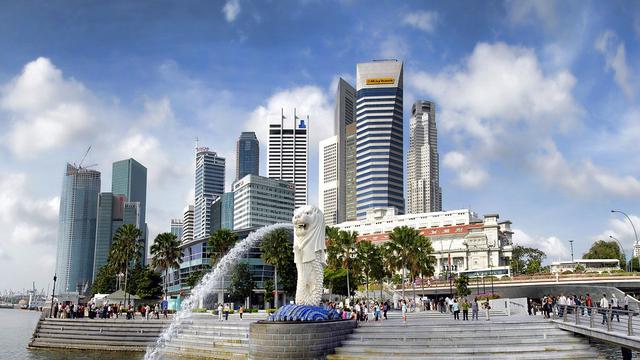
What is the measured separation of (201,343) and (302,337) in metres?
11.6

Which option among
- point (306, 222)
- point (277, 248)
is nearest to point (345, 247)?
point (277, 248)

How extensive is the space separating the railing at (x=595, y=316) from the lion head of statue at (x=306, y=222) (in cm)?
1457

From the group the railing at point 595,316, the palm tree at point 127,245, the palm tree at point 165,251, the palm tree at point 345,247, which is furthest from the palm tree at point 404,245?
the railing at point 595,316

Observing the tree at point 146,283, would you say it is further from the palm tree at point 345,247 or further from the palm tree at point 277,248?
the palm tree at point 345,247

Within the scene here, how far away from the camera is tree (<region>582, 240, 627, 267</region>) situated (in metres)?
141

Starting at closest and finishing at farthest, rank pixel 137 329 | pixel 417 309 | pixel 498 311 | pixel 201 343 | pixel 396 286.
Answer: pixel 201 343 < pixel 137 329 < pixel 498 311 < pixel 417 309 < pixel 396 286

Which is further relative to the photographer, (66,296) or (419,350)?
(66,296)

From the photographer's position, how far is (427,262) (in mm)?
74438

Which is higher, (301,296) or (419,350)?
(301,296)

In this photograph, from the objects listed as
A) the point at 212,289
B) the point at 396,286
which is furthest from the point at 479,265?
the point at 212,289

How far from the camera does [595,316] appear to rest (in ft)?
103

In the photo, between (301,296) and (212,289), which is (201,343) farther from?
(212,289)

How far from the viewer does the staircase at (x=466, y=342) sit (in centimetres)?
2919

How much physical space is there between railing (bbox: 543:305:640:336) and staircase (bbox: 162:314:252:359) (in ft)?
59.3
